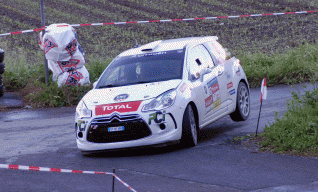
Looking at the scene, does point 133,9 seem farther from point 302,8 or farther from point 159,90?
point 159,90

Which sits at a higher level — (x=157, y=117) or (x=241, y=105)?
(x=157, y=117)

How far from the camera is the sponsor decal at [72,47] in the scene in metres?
15.2

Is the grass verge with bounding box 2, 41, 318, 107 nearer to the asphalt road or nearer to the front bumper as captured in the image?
the asphalt road

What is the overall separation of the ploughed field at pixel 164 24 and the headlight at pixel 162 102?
449 inches

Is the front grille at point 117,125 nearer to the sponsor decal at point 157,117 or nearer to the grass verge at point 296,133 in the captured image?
the sponsor decal at point 157,117

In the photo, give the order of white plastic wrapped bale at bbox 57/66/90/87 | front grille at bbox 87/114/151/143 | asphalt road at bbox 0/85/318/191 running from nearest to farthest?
1. asphalt road at bbox 0/85/318/191
2. front grille at bbox 87/114/151/143
3. white plastic wrapped bale at bbox 57/66/90/87

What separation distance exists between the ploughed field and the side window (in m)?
9.62

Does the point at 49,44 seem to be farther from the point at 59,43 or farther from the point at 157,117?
the point at 157,117

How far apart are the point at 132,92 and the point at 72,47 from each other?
6194 millimetres

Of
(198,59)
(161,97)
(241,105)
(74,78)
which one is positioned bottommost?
(241,105)

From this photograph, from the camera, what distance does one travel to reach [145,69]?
10.3 metres

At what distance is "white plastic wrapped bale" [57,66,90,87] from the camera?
15461mm

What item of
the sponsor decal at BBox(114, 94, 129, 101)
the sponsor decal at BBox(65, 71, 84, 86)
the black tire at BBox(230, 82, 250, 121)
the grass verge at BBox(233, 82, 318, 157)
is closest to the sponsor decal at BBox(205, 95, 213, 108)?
the grass verge at BBox(233, 82, 318, 157)

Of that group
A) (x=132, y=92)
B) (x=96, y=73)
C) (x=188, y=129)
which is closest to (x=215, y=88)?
(x=188, y=129)
